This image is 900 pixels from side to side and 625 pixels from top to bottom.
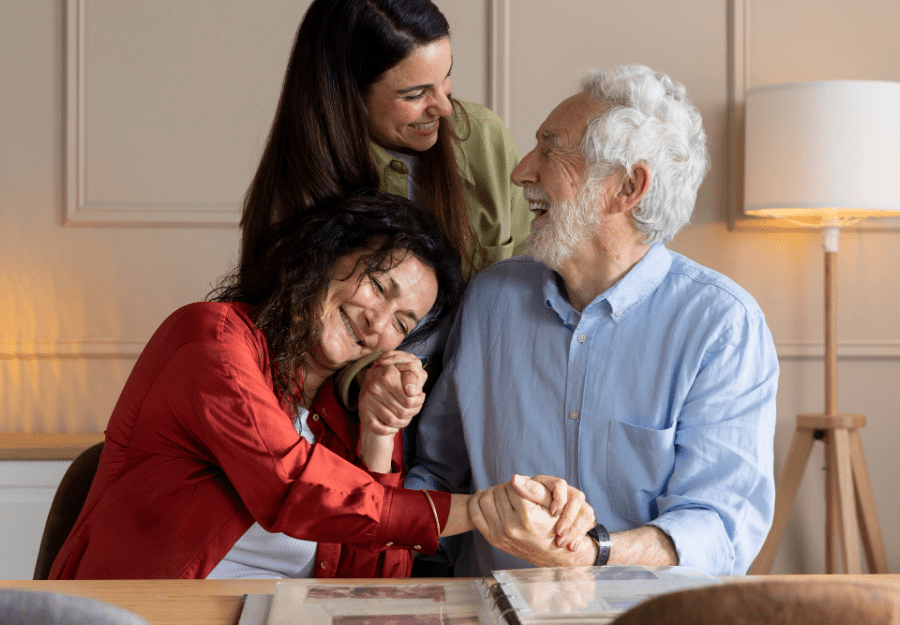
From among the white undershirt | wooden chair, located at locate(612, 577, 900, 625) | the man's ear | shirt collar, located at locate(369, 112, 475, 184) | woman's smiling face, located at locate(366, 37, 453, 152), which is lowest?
Result: the white undershirt

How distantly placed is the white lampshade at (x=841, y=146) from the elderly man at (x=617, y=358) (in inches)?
50.0

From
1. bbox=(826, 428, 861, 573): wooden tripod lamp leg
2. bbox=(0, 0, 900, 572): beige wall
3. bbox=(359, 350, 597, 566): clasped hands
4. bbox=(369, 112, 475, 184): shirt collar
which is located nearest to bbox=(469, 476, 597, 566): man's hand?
bbox=(359, 350, 597, 566): clasped hands

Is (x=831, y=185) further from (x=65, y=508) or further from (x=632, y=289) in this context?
(x=65, y=508)

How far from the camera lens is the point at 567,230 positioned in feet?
4.79

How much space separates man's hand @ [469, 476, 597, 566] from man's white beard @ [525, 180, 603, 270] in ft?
1.59

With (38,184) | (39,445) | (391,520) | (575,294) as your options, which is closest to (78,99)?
(38,184)

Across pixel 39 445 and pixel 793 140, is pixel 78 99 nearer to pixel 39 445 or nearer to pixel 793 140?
pixel 39 445

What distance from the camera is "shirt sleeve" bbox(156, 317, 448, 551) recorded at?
3.56ft

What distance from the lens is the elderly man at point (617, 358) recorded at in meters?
1.30

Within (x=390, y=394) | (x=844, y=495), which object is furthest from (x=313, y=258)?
(x=844, y=495)

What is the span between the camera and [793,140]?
2607mm

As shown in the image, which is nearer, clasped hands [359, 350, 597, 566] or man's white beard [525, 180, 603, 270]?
clasped hands [359, 350, 597, 566]

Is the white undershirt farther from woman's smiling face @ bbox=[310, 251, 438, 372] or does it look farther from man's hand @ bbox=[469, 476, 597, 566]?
man's hand @ bbox=[469, 476, 597, 566]

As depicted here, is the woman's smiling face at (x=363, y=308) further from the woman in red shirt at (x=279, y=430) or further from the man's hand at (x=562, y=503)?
the man's hand at (x=562, y=503)
